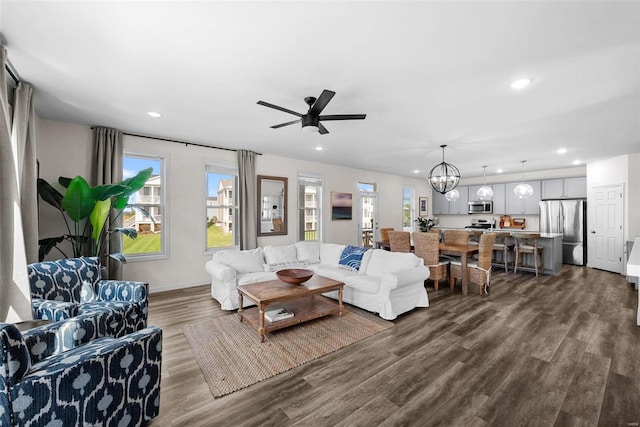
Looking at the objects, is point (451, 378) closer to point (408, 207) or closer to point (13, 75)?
point (13, 75)

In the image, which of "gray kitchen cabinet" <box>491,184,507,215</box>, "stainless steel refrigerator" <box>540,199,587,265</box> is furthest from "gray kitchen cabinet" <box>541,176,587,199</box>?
"gray kitchen cabinet" <box>491,184,507,215</box>

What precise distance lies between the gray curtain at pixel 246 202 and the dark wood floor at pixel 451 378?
1918mm

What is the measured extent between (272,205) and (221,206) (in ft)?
3.65

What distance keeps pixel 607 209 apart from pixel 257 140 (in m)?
7.87

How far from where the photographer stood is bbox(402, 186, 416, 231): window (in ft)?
29.9

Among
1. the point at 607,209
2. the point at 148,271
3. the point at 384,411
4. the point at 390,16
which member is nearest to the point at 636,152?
the point at 607,209

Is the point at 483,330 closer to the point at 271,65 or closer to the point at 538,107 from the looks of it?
the point at 538,107

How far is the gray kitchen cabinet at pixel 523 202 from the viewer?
7.61 metres

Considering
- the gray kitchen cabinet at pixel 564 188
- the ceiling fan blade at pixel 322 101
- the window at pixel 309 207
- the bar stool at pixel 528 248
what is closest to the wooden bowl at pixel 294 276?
the ceiling fan blade at pixel 322 101

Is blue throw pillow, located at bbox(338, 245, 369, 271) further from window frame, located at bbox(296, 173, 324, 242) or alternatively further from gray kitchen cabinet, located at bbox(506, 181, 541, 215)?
gray kitchen cabinet, located at bbox(506, 181, 541, 215)

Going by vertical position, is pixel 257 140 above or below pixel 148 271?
above

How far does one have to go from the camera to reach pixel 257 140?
4758 mm

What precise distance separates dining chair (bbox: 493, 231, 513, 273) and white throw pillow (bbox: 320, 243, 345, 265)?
387cm

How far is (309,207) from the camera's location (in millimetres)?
6699
